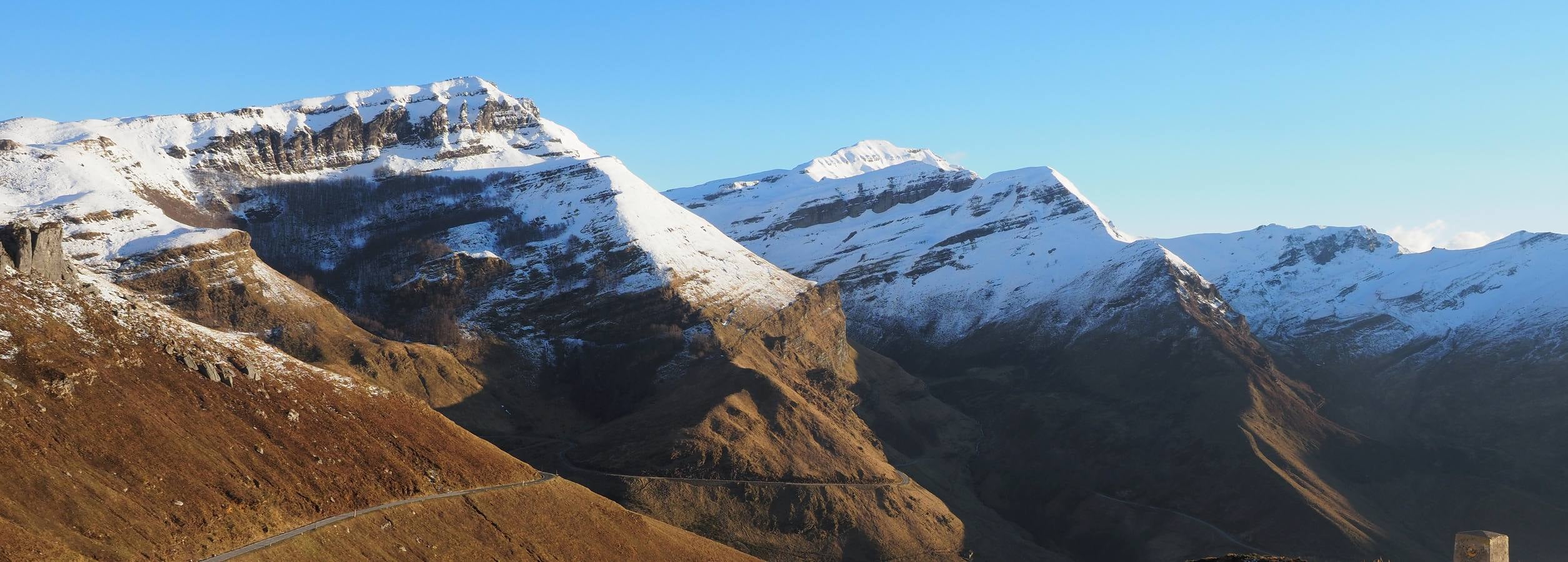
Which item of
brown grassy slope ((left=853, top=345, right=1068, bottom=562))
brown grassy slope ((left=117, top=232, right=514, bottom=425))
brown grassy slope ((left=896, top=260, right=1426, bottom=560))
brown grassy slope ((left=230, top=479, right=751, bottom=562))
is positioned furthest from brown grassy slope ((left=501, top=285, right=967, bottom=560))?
brown grassy slope ((left=896, top=260, right=1426, bottom=560))

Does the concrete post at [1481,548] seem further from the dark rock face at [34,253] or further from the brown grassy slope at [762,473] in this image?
the brown grassy slope at [762,473]

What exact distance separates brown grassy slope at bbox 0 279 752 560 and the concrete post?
2206 inches

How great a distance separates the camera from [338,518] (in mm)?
77812

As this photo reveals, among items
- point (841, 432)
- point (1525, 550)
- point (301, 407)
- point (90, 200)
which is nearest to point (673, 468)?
point (841, 432)

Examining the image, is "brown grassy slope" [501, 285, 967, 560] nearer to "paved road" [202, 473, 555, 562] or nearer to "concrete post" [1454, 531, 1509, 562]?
"paved road" [202, 473, 555, 562]

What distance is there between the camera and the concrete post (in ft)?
150

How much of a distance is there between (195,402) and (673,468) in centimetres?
6202

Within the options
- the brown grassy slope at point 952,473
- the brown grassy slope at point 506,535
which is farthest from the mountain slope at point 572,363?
the brown grassy slope at point 506,535

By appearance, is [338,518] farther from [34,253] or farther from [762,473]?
[762,473]

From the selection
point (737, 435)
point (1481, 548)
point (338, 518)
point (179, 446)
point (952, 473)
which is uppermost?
point (179, 446)

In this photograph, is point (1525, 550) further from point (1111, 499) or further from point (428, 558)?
point (428, 558)

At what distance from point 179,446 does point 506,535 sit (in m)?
21.8

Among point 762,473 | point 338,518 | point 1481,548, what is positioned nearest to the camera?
point 1481,548

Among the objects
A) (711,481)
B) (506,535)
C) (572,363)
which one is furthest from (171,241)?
(506,535)
